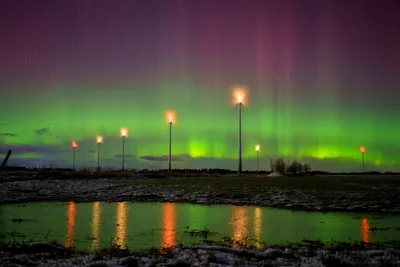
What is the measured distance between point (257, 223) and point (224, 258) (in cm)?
833

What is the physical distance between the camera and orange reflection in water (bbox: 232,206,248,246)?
50.6 ft

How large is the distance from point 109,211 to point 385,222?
579 inches

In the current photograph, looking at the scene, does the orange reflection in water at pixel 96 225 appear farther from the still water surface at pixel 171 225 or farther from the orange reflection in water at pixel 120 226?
the orange reflection in water at pixel 120 226

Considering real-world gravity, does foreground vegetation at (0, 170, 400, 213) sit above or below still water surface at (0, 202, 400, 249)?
above

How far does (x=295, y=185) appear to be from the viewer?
3719 cm

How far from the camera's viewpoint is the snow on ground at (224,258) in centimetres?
1066

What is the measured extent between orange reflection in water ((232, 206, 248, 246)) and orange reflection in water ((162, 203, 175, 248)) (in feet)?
7.78

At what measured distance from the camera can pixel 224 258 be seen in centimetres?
1122

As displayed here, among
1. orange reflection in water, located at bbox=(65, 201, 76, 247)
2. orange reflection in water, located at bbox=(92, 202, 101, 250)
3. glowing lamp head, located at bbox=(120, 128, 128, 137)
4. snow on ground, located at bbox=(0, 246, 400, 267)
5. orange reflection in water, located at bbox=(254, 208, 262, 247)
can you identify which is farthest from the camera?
glowing lamp head, located at bbox=(120, 128, 128, 137)

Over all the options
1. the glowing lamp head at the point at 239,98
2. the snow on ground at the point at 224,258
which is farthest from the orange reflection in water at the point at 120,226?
the glowing lamp head at the point at 239,98

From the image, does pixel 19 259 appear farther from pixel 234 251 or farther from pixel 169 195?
pixel 169 195

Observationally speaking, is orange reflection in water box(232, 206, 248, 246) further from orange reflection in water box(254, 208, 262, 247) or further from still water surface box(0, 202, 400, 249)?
orange reflection in water box(254, 208, 262, 247)

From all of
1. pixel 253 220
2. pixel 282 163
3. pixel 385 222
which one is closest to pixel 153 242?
pixel 253 220

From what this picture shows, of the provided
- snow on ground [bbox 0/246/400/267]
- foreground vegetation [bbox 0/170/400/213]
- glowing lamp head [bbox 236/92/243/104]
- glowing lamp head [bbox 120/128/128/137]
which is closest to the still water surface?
snow on ground [bbox 0/246/400/267]
